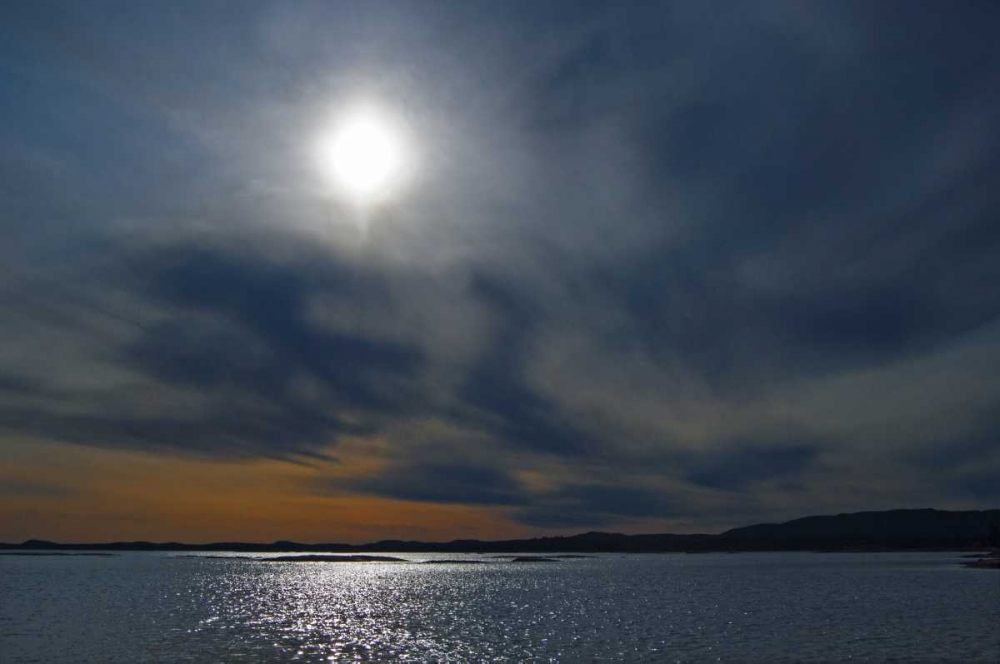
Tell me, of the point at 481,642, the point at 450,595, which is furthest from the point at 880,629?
the point at 450,595

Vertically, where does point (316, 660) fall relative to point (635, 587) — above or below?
below

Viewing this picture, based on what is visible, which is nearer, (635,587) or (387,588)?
(635,587)

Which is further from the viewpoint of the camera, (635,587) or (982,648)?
(635,587)

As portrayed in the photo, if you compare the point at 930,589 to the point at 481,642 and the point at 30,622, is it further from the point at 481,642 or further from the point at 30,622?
the point at 30,622

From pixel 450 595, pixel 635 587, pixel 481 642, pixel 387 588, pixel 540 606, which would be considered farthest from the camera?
pixel 387 588

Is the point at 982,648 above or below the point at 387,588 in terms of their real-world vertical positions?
below

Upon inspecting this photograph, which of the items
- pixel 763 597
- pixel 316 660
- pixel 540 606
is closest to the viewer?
pixel 316 660

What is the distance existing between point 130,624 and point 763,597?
2652 inches

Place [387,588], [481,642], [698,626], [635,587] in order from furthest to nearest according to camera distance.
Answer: [387,588]
[635,587]
[698,626]
[481,642]

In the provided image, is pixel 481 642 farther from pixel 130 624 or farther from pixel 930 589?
pixel 930 589

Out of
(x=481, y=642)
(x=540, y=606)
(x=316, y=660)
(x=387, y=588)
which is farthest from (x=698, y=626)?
(x=387, y=588)

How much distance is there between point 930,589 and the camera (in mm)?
92750

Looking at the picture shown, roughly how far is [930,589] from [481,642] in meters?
69.1

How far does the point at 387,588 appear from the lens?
119 metres
